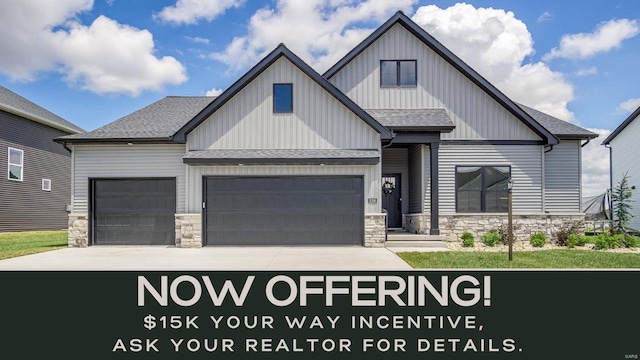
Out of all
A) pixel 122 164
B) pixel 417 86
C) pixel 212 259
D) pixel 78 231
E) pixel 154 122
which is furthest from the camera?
pixel 417 86

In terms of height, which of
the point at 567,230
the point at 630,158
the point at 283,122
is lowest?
the point at 567,230

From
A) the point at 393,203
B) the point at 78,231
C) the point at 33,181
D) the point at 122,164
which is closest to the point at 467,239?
the point at 393,203

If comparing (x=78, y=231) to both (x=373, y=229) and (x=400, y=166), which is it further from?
(x=400, y=166)

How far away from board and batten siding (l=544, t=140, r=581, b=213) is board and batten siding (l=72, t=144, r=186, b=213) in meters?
12.8

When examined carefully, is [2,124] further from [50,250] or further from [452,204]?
[452,204]

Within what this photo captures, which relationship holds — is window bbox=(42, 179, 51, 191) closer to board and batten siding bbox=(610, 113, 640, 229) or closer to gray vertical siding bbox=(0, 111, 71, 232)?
gray vertical siding bbox=(0, 111, 71, 232)

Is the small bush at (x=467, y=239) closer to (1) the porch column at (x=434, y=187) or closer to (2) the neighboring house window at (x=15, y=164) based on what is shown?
(1) the porch column at (x=434, y=187)

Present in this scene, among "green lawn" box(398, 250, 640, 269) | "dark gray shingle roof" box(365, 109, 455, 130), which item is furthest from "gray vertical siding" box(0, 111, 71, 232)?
"green lawn" box(398, 250, 640, 269)

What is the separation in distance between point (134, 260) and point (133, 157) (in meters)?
4.71

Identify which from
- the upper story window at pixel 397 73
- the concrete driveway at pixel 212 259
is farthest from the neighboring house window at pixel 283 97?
the concrete driveway at pixel 212 259

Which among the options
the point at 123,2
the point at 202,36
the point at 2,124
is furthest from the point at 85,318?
the point at 2,124

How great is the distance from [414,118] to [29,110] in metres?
19.2

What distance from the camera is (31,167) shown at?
2294 centimetres

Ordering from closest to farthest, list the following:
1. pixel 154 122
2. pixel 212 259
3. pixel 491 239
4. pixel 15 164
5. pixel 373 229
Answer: pixel 212 259, pixel 373 229, pixel 491 239, pixel 154 122, pixel 15 164
